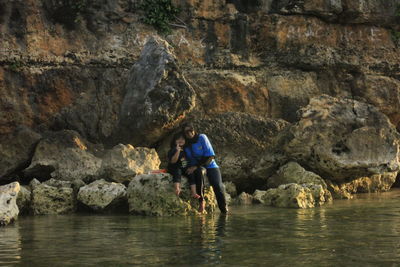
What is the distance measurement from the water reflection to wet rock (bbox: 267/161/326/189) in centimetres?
733

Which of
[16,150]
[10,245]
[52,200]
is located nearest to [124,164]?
[52,200]

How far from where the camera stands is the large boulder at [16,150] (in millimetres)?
17141

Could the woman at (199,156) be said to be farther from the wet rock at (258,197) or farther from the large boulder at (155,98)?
the large boulder at (155,98)

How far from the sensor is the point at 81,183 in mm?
14688

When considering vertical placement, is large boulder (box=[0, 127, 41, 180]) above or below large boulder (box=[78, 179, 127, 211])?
above

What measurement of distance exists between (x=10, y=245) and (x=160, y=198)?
4281 millimetres

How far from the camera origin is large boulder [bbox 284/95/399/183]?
16344 mm

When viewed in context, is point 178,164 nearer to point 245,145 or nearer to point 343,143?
point 343,143

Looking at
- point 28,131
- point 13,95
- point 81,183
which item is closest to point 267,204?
point 81,183

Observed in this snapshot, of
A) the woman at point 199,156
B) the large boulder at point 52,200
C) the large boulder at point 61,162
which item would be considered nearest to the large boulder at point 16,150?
the large boulder at point 61,162

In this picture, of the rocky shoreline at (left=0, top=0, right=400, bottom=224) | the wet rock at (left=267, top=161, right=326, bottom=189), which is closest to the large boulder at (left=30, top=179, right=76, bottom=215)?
the rocky shoreline at (left=0, top=0, right=400, bottom=224)

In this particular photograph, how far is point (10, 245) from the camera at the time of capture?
8.50 meters

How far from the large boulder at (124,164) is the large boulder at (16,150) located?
2.94m

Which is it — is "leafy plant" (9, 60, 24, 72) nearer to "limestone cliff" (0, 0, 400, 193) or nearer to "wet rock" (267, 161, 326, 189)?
"limestone cliff" (0, 0, 400, 193)
